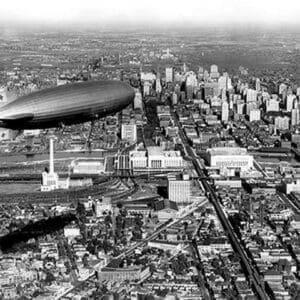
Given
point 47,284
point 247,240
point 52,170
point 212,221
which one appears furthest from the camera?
point 52,170

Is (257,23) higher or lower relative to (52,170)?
higher

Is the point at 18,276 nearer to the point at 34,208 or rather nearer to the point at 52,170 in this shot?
the point at 34,208

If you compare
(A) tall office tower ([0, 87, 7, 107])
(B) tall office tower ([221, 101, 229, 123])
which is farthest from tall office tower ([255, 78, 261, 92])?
(A) tall office tower ([0, 87, 7, 107])

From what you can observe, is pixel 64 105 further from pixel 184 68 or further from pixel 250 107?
pixel 184 68

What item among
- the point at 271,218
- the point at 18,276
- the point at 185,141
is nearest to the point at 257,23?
the point at 185,141

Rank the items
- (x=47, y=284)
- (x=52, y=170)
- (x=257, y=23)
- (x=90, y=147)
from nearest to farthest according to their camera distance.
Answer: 1. (x=47, y=284)
2. (x=52, y=170)
3. (x=90, y=147)
4. (x=257, y=23)

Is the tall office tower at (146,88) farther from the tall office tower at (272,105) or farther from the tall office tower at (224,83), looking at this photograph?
the tall office tower at (272,105)

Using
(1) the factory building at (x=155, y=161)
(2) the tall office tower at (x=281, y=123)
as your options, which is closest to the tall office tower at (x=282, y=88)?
(2) the tall office tower at (x=281, y=123)
